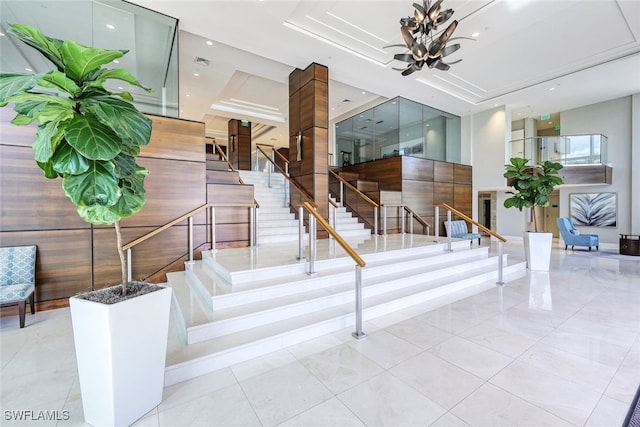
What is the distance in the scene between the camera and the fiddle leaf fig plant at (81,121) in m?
1.46

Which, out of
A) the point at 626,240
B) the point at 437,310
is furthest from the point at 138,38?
the point at 626,240

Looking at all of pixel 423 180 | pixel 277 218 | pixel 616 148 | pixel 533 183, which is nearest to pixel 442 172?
pixel 423 180

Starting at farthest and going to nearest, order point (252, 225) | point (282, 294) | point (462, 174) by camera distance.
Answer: point (462, 174)
point (252, 225)
point (282, 294)

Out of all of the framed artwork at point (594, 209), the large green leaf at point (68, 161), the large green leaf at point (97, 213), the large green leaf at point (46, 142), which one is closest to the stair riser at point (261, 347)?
the large green leaf at point (97, 213)

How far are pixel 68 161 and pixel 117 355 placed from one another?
121 centimetres

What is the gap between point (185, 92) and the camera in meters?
8.29

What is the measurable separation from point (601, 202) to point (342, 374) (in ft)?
41.4

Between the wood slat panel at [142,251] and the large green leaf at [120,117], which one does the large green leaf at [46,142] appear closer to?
the large green leaf at [120,117]

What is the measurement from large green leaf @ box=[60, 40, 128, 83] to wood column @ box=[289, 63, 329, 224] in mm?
5008

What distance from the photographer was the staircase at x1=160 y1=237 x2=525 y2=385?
99.1 inches

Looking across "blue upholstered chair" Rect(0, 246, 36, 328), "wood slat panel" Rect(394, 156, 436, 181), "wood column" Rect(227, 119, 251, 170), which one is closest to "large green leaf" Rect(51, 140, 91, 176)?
"blue upholstered chair" Rect(0, 246, 36, 328)

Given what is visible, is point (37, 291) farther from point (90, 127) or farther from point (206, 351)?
point (90, 127)

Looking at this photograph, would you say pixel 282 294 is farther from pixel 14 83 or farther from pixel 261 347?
pixel 14 83

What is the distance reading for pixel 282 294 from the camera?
3320mm
